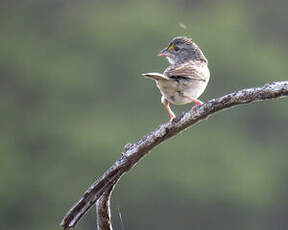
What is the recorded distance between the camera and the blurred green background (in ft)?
109

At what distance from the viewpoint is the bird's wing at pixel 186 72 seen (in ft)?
20.7

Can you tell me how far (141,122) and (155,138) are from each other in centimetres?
2951

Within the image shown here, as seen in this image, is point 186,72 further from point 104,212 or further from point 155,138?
point 104,212

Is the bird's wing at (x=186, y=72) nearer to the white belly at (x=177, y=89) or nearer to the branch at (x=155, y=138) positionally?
the white belly at (x=177, y=89)

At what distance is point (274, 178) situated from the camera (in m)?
35.8

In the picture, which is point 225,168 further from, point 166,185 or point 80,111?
point 80,111

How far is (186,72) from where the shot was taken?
639cm

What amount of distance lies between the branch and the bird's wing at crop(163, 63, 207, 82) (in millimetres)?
2627

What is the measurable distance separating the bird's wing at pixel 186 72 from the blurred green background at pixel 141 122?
72.6 feet

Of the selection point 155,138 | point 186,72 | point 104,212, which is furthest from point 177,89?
point 104,212

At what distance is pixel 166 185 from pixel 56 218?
4.48 m

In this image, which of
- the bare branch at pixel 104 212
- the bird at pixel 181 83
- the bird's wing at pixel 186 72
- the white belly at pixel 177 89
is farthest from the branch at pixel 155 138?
the bird's wing at pixel 186 72

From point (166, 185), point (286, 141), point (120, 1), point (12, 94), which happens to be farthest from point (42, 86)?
point (286, 141)

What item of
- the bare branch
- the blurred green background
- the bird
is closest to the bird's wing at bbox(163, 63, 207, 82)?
the bird
